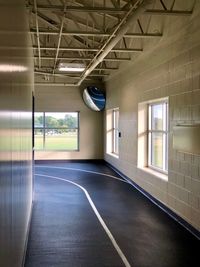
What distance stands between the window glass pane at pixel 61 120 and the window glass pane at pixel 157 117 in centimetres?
603

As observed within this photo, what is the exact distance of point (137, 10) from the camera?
14.9 ft

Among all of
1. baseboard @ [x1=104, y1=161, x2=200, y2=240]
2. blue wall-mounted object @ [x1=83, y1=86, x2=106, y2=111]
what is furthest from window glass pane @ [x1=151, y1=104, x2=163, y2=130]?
blue wall-mounted object @ [x1=83, y1=86, x2=106, y2=111]

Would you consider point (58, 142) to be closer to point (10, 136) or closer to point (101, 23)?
point (101, 23)

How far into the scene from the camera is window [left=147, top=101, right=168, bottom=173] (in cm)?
702

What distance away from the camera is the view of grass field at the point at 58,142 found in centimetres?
1332

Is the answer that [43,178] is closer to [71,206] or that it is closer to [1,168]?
[71,206]

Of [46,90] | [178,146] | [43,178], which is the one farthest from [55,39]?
[178,146]

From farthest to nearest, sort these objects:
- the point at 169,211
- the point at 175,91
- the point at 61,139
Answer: the point at 61,139 < the point at 169,211 < the point at 175,91

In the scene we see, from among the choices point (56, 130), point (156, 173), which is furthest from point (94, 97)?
point (156, 173)

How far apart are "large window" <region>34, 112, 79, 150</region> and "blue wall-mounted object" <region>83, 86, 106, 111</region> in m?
0.93

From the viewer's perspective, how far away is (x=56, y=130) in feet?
44.3

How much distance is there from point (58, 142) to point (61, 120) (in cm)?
85

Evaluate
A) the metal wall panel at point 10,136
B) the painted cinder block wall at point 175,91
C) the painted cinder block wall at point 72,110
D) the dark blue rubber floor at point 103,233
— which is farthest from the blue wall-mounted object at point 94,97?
the metal wall panel at point 10,136

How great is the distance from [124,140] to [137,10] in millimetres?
5518
